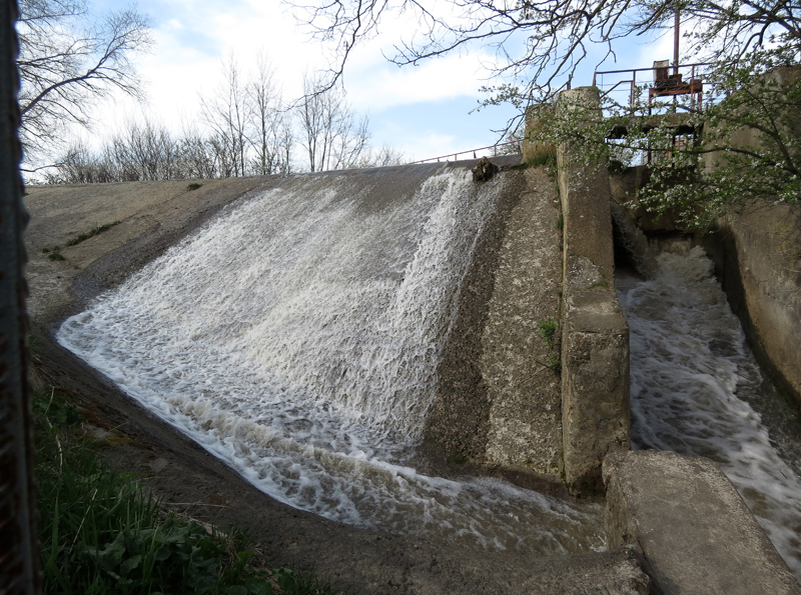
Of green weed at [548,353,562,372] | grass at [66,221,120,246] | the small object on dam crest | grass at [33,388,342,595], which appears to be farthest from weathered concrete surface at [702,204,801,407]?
grass at [66,221,120,246]

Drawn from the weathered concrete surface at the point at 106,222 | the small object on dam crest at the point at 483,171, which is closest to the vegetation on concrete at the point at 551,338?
the small object on dam crest at the point at 483,171

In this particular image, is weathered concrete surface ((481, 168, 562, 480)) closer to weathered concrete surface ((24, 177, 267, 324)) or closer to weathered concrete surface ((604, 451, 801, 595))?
weathered concrete surface ((604, 451, 801, 595))

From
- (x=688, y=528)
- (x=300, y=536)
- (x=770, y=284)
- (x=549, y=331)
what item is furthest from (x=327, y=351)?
(x=770, y=284)

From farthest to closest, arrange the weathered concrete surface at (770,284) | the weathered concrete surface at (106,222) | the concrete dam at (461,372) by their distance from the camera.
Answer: the weathered concrete surface at (106,222)
the weathered concrete surface at (770,284)
the concrete dam at (461,372)

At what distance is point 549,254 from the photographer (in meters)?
6.63

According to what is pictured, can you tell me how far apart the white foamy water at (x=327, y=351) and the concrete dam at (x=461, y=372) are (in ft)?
0.09

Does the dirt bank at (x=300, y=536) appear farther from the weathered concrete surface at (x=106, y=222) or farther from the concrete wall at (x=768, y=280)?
the concrete wall at (x=768, y=280)

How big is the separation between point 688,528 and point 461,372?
2.84m

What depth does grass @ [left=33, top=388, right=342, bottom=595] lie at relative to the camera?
6.31ft

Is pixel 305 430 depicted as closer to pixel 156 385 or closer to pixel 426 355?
pixel 426 355

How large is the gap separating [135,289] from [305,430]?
231 inches

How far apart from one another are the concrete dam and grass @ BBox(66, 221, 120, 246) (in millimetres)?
2554

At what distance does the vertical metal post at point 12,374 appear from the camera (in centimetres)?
62

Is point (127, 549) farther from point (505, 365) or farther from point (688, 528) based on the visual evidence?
point (505, 365)
